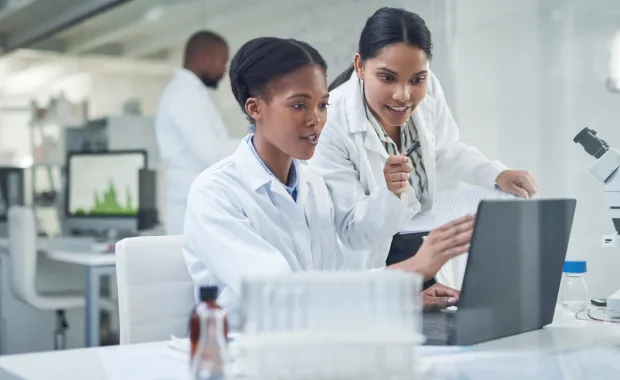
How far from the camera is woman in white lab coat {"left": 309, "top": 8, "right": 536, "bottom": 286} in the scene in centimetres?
164

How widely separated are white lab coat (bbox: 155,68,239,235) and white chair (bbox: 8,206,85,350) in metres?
0.87

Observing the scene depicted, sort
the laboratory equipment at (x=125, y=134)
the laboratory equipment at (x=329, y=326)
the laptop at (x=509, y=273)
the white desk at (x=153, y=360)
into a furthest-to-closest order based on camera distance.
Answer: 1. the laboratory equipment at (x=125, y=134)
2. the laptop at (x=509, y=273)
3. the white desk at (x=153, y=360)
4. the laboratory equipment at (x=329, y=326)

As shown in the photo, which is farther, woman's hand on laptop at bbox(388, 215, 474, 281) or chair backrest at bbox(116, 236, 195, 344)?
chair backrest at bbox(116, 236, 195, 344)

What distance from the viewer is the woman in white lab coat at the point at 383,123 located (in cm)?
164

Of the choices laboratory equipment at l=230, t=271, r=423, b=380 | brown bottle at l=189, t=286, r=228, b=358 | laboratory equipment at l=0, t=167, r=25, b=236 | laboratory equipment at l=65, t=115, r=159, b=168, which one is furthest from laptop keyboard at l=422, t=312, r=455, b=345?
laboratory equipment at l=0, t=167, r=25, b=236

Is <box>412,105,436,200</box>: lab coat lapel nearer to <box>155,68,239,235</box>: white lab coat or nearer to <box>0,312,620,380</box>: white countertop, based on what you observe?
<box>0,312,620,380</box>: white countertop

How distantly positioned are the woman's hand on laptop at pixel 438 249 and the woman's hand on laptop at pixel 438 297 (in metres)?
0.18

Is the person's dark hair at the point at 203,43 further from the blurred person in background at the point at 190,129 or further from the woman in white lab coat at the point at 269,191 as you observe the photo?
the woman in white lab coat at the point at 269,191

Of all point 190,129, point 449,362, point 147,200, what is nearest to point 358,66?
point 449,362

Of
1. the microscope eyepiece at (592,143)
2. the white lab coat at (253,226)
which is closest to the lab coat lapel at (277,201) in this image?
the white lab coat at (253,226)

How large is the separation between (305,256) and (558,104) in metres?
0.79

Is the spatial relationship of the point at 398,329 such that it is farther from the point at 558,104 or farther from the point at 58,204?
the point at 58,204

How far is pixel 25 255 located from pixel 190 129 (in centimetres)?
119

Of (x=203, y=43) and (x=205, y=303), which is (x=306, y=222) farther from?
(x=203, y=43)
